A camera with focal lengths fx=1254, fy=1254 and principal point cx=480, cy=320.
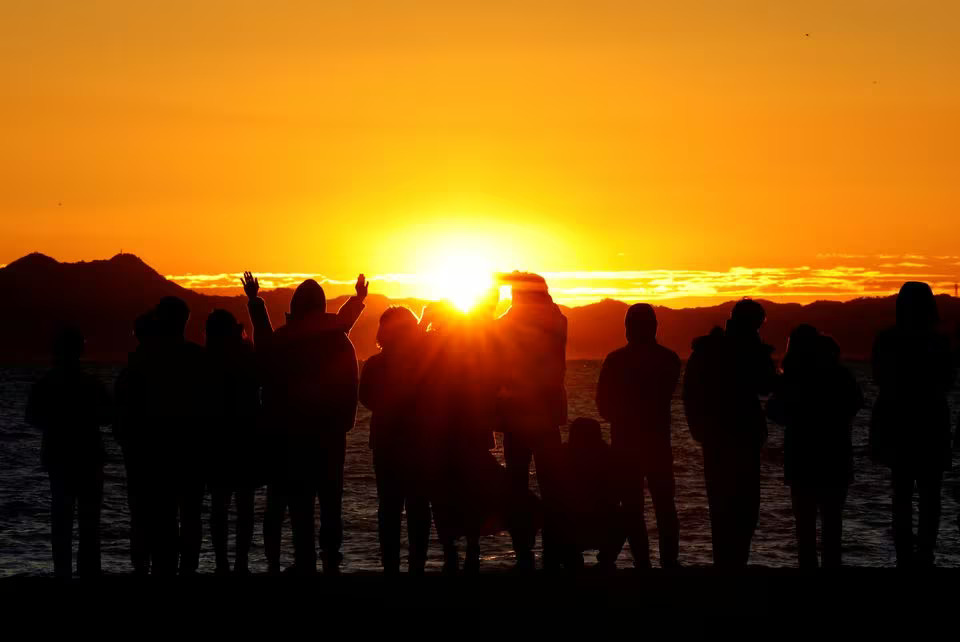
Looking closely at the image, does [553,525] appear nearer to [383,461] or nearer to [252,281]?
[383,461]

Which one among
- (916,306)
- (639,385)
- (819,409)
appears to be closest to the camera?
(916,306)

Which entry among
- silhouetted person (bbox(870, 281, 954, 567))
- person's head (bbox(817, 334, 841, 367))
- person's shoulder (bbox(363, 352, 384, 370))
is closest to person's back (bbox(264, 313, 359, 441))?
person's shoulder (bbox(363, 352, 384, 370))

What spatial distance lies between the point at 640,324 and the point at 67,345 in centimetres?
423

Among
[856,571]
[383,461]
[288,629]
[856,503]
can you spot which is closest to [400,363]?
[383,461]

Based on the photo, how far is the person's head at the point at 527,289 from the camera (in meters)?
9.50

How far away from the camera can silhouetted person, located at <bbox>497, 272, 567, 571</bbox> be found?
366 inches

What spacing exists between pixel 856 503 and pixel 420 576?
151 ft

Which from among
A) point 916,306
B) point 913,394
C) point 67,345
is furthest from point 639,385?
point 67,345

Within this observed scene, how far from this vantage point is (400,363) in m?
8.95

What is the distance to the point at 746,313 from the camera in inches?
364

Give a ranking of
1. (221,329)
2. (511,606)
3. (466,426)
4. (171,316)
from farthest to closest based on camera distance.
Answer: (221,329), (171,316), (466,426), (511,606)

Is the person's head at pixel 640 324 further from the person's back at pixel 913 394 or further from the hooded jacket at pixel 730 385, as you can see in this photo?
the person's back at pixel 913 394

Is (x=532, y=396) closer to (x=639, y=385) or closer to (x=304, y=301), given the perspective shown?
(x=639, y=385)

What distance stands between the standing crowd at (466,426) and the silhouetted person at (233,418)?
0.05ft
